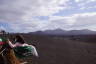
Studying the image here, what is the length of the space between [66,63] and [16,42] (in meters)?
9.58

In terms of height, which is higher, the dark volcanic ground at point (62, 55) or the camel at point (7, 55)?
the camel at point (7, 55)

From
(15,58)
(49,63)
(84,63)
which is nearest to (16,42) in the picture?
(15,58)

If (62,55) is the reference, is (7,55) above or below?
above

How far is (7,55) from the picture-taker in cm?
1065

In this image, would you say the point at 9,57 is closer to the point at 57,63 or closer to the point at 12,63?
the point at 12,63

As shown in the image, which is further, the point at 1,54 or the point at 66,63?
the point at 66,63

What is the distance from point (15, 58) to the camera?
35.0 feet

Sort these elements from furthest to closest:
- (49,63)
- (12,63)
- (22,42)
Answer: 1. (49,63)
2. (22,42)
3. (12,63)

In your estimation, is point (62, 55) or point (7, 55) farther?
point (62, 55)

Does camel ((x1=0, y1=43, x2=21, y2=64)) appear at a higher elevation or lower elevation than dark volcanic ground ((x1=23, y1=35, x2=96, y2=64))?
higher

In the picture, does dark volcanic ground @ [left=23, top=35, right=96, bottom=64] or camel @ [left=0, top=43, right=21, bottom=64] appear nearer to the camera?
camel @ [left=0, top=43, right=21, bottom=64]

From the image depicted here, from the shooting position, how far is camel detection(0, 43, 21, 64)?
34.7 ft

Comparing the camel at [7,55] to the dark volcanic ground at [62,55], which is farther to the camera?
the dark volcanic ground at [62,55]

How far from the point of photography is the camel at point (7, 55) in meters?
10.6
